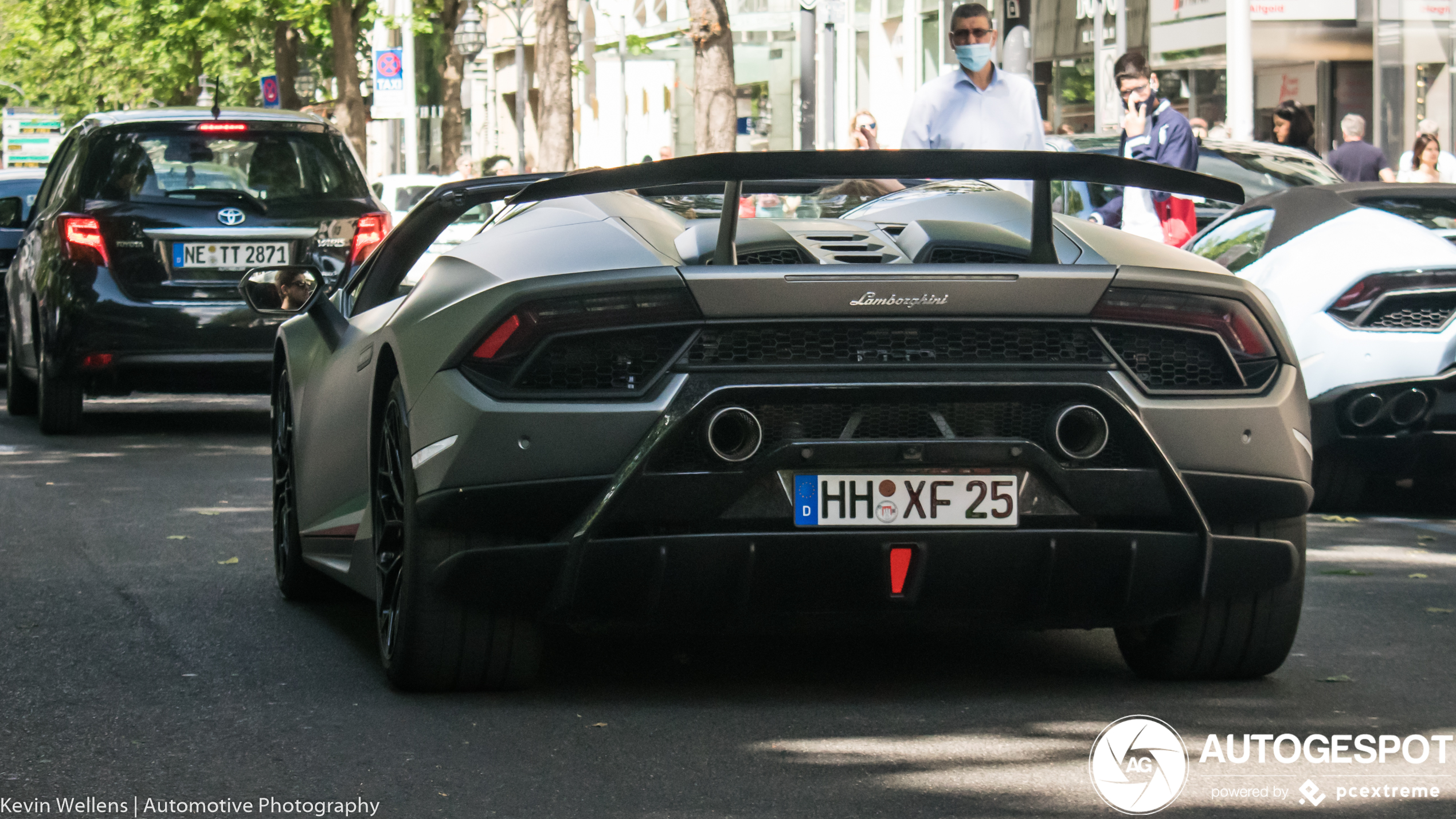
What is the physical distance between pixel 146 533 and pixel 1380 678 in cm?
464

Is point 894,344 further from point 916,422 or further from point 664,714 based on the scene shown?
point 664,714

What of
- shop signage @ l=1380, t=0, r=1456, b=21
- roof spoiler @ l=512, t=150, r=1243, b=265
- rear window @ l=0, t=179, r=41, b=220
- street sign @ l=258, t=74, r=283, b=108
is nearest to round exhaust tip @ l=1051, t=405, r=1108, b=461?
roof spoiler @ l=512, t=150, r=1243, b=265

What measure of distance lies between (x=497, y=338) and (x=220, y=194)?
7466 millimetres

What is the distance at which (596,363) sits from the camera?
4.64 meters

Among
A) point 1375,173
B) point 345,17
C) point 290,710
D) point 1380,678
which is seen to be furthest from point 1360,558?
point 345,17

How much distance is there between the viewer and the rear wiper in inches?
460

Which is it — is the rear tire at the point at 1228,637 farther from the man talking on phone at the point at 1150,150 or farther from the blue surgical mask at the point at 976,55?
the man talking on phone at the point at 1150,150

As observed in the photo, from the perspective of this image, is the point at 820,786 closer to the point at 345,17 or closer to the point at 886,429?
the point at 886,429

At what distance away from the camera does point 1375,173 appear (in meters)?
18.3

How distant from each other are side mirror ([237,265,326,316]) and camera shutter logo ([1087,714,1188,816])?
111 inches

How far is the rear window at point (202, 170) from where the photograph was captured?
38.3ft

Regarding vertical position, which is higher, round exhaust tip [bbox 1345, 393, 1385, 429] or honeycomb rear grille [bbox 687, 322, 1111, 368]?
honeycomb rear grille [bbox 687, 322, 1111, 368]

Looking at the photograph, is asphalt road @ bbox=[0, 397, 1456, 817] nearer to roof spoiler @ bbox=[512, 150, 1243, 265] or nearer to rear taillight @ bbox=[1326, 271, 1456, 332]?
roof spoiler @ bbox=[512, 150, 1243, 265]

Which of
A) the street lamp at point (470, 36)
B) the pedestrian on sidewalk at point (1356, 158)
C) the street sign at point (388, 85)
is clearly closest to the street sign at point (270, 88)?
the street lamp at point (470, 36)
